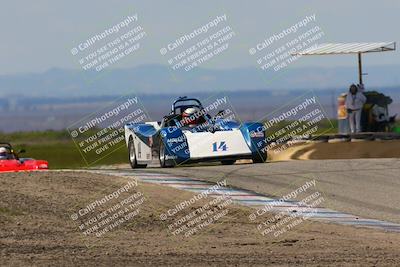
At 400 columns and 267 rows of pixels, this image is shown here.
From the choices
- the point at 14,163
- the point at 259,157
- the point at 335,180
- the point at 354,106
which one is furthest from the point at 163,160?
the point at 354,106

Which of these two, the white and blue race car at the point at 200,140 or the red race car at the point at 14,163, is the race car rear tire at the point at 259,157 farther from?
the red race car at the point at 14,163

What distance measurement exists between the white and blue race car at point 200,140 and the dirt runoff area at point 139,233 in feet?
15.5

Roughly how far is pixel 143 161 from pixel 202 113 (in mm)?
1850

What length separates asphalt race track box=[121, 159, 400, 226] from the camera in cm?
2047

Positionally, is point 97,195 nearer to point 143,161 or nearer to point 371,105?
point 143,161

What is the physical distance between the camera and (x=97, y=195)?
1973 centimetres

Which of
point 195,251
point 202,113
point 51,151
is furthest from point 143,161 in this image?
point 51,151

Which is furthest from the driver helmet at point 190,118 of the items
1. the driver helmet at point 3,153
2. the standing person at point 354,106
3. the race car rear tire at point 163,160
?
the standing person at point 354,106

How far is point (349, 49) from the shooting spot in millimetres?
35219

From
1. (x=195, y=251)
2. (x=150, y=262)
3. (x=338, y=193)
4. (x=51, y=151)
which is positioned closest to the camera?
(x=150, y=262)

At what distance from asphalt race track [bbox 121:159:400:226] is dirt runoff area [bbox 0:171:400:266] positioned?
5.76 ft

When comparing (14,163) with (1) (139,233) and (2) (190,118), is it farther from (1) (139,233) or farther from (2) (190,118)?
(1) (139,233)

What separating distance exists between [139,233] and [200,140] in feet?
28.2

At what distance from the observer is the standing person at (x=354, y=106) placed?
34375mm
